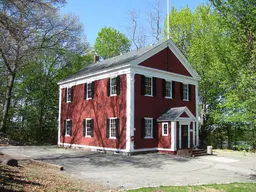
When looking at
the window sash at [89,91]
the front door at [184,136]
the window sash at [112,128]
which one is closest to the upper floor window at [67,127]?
the window sash at [89,91]

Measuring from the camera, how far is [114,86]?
20.9 meters

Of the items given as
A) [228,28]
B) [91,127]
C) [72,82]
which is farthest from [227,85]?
[72,82]

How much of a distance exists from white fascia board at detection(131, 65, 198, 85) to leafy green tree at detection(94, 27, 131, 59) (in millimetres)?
24706

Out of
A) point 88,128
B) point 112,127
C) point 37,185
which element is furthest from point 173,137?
point 37,185

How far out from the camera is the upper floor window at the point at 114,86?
20469 mm

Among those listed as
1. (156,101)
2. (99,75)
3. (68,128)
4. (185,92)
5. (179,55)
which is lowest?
(68,128)

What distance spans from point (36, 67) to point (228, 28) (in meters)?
25.6

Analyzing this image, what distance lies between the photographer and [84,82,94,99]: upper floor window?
23.0 metres

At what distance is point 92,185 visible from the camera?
948 centimetres

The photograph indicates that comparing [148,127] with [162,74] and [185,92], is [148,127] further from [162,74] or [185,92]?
[185,92]

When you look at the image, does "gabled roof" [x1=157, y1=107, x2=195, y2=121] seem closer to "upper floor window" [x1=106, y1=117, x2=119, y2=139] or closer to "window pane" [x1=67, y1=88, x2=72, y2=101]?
"upper floor window" [x1=106, y1=117, x2=119, y2=139]

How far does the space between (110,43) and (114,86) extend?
28.4 meters

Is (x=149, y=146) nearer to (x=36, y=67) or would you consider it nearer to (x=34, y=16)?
(x=34, y=16)

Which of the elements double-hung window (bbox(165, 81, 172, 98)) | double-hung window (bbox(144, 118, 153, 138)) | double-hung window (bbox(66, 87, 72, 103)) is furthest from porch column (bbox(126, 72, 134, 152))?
double-hung window (bbox(66, 87, 72, 103))
